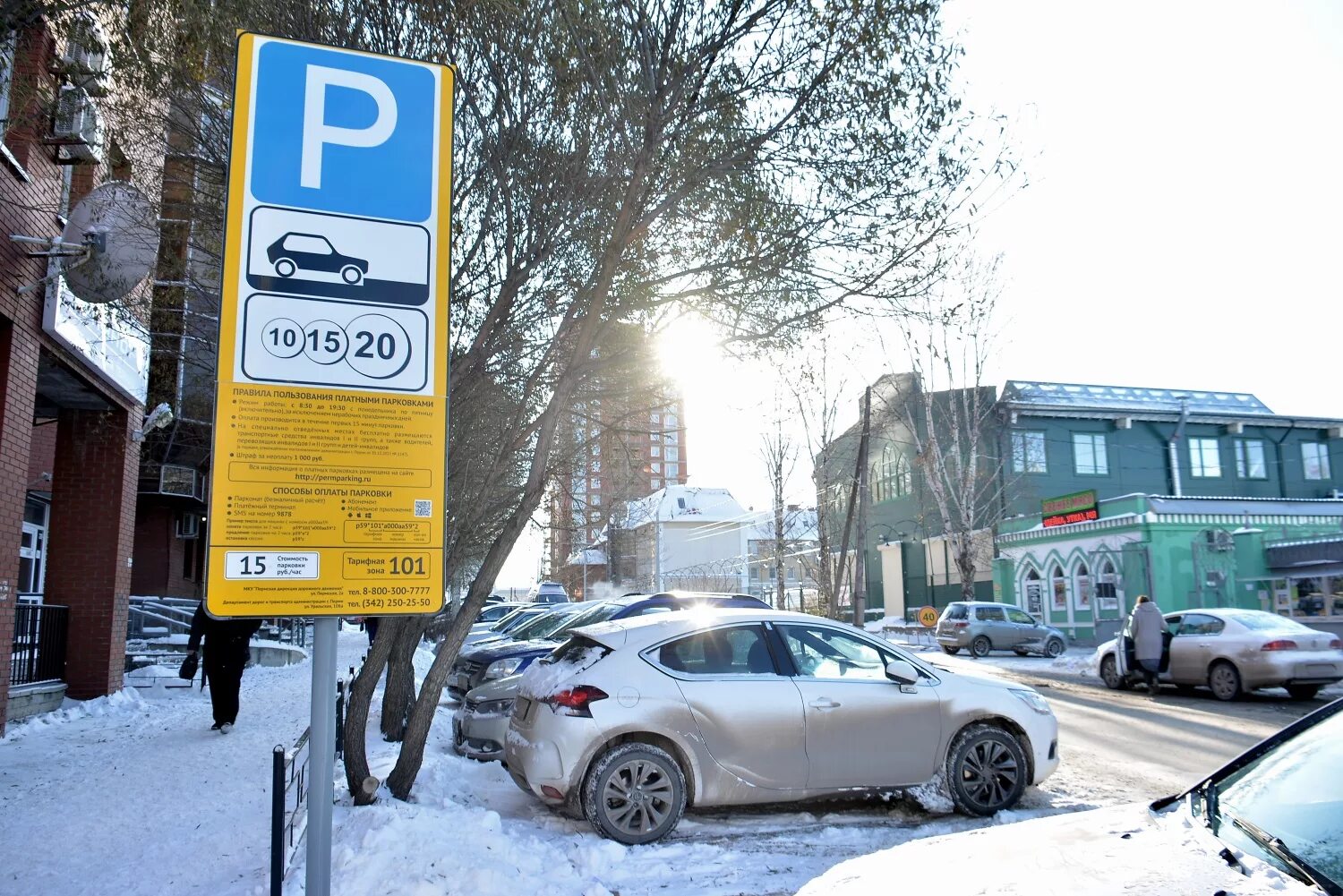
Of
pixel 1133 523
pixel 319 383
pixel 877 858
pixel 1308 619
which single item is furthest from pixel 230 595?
pixel 1133 523

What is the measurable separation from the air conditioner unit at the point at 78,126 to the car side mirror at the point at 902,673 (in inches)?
332

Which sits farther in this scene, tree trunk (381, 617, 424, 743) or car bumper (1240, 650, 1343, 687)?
car bumper (1240, 650, 1343, 687)

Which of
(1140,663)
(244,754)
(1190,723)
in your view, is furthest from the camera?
(1140,663)

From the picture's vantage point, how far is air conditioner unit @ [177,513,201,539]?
2595cm

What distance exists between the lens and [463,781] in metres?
8.22

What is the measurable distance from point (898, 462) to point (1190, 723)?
102 ft

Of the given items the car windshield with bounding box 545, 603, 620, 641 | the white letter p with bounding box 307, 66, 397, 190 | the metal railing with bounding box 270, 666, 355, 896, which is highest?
the white letter p with bounding box 307, 66, 397, 190

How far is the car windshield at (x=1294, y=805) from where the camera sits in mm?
2824

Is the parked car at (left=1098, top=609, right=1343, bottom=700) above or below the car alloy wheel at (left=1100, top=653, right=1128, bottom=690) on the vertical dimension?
above

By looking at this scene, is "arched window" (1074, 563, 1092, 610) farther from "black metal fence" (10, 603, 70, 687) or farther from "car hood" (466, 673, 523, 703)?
"black metal fence" (10, 603, 70, 687)

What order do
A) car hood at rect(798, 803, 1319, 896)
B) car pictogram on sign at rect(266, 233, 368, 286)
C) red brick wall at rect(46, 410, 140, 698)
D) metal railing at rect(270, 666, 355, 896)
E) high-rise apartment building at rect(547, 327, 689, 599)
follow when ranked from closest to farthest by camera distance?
1. car hood at rect(798, 803, 1319, 896)
2. car pictogram on sign at rect(266, 233, 368, 286)
3. metal railing at rect(270, 666, 355, 896)
4. high-rise apartment building at rect(547, 327, 689, 599)
5. red brick wall at rect(46, 410, 140, 698)

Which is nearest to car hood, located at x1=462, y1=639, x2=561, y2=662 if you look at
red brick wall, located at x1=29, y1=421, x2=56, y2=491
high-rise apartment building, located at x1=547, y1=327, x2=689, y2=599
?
high-rise apartment building, located at x1=547, y1=327, x2=689, y2=599

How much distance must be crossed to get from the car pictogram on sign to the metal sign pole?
1109 mm

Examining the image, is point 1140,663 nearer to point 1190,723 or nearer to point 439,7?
point 1190,723
